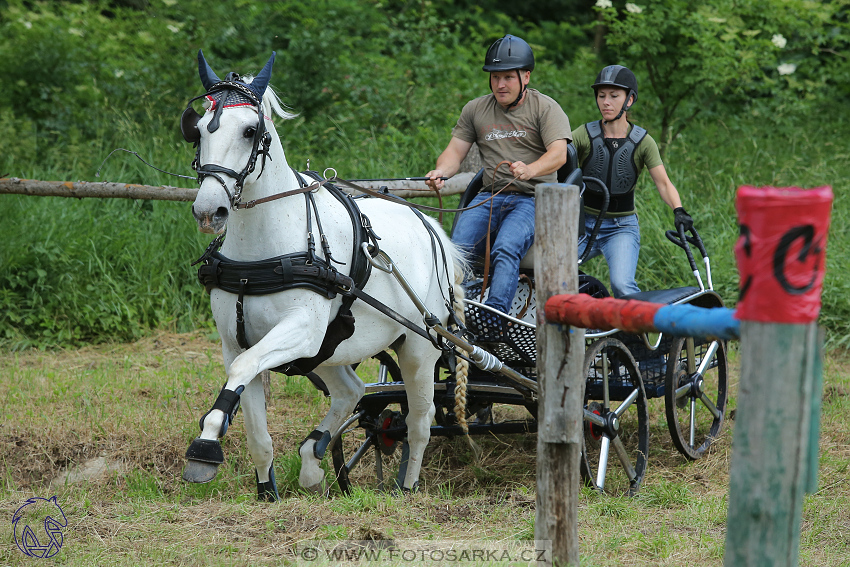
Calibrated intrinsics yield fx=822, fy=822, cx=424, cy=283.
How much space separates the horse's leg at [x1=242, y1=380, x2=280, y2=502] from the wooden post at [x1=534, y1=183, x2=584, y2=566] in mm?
1558

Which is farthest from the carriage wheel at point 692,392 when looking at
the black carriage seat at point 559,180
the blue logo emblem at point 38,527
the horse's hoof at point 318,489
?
the blue logo emblem at point 38,527

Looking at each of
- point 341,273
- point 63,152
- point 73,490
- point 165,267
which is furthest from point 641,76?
point 73,490

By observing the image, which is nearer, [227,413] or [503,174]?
[227,413]

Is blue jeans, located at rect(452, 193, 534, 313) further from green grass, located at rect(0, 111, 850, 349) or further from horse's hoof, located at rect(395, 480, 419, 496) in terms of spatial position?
green grass, located at rect(0, 111, 850, 349)

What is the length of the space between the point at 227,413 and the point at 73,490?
162 centimetres

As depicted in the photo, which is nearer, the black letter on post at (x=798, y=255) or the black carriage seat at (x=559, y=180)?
the black letter on post at (x=798, y=255)

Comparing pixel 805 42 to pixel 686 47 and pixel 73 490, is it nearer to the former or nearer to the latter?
pixel 686 47

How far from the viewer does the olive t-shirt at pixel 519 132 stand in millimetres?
4793

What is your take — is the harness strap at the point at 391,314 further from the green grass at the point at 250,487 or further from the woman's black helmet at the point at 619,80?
the woman's black helmet at the point at 619,80

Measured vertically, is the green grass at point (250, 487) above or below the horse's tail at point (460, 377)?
below

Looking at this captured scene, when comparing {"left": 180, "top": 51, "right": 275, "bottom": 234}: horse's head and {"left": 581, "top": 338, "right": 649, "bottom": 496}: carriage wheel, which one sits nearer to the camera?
{"left": 180, "top": 51, "right": 275, "bottom": 234}: horse's head

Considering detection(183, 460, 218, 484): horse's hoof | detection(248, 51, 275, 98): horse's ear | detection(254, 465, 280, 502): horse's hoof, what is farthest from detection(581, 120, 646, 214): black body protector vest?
detection(183, 460, 218, 484): horse's hoof

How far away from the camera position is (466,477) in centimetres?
509

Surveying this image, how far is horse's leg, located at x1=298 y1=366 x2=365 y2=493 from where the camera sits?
172 inches
